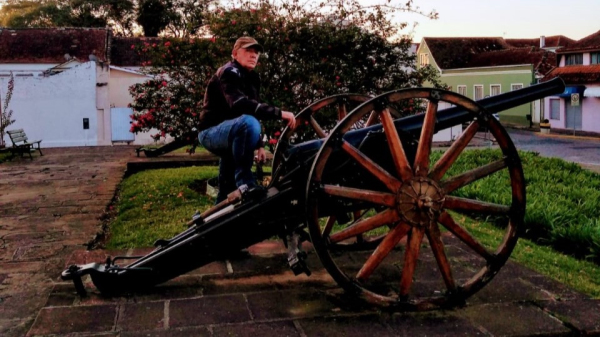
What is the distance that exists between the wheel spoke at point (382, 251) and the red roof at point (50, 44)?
105ft

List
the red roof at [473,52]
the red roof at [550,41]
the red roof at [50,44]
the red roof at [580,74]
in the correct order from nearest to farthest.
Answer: the red roof at [50,44] < the red roof at [580,74] < the red roof at [473,52] < the red roof at [550,41]

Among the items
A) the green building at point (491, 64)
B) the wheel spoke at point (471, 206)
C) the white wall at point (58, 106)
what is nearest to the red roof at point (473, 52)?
the green building at point (491, 64)

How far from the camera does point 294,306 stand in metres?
3.76

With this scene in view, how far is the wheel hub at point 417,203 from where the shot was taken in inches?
145

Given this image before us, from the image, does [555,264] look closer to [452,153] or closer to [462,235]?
[462,235]

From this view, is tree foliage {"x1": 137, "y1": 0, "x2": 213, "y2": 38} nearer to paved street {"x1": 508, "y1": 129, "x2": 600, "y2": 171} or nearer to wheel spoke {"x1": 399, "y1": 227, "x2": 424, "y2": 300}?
paved street {"x1": 508, "y1": 129, "x2": 600, "y2": 171}

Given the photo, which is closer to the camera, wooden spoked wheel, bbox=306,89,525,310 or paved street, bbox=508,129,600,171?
A: wooden spoked wheel, bbox=306,89,525,310

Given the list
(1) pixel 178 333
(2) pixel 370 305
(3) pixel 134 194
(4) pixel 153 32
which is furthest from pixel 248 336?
(4) pixel 153 32

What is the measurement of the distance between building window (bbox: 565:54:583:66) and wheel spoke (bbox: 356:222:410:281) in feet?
124

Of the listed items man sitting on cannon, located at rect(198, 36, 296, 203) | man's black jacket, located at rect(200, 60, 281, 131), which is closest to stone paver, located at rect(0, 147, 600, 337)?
man sitting on cannon, located at rect(198, 36, 296, 203)

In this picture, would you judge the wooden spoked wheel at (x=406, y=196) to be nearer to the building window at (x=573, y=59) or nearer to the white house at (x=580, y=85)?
the white house at (x=580, y=85)

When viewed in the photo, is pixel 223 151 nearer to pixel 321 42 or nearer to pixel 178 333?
pixel 178 333

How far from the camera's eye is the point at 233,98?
4.31 metres

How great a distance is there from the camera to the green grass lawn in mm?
5602
